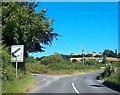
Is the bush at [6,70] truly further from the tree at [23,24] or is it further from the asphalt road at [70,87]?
the tree at [23,24]

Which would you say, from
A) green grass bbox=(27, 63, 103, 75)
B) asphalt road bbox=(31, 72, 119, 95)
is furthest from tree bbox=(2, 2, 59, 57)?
green grass bbox=(27, 63, 103, 75)

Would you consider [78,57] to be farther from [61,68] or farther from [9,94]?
[9,94]

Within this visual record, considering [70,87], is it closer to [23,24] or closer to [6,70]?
[23,24]

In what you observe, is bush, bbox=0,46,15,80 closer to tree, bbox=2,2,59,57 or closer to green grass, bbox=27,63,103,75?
tree, bbox=2,2,59,57

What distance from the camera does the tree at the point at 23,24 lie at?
30.7 metres

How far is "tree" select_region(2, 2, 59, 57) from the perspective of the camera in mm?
30731

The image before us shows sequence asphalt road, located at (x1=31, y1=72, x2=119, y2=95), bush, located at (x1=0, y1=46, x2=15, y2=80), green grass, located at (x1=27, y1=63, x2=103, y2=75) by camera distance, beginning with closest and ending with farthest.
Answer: bush, located at (x1=0, y1=46, x2=15, y2=80), asphalt road, located at (x1=31, y1=72, x2=119, y2=95), green grass, located at (x1=27, y1=63, x2=103, y2=75)

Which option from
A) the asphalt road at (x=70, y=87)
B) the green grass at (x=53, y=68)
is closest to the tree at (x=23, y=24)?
the asphalt road at (x=70, y=87)

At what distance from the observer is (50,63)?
98.1 metres

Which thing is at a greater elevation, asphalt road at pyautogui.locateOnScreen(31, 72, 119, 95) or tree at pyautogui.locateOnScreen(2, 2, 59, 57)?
tree at pyautogui.locateOnScreen(2, 2, 59, 57)

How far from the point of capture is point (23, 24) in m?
32.2

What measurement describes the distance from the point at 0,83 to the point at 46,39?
735 inches

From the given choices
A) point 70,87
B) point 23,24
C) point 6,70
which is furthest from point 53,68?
point 6,70

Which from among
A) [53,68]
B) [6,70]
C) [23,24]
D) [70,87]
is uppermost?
[23,24]
